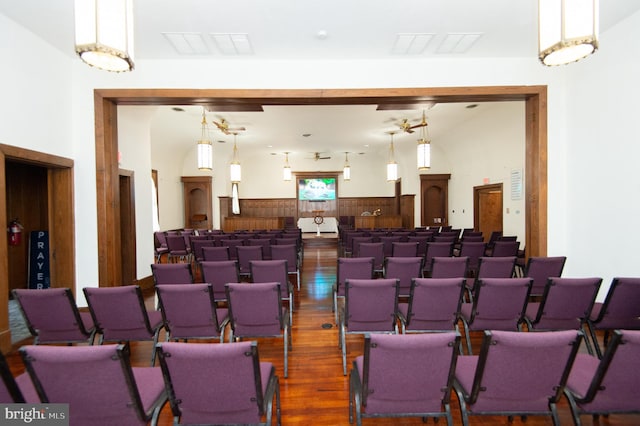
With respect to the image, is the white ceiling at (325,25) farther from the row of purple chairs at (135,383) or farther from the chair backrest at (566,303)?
the row of purple chairs at (135,383)

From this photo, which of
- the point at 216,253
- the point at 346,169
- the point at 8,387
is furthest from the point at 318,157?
the point at 8,387

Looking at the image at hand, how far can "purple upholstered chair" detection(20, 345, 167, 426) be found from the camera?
1.32m

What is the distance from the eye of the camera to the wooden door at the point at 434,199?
1211 cm

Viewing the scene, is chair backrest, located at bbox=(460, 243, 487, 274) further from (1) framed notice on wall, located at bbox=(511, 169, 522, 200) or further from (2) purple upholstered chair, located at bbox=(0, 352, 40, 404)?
(2) purple upholstered chair, located at bbox=(0, 352, 40, 404)

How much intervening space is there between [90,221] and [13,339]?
165 cm

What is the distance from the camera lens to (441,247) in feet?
15.8

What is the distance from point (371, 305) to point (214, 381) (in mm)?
1568

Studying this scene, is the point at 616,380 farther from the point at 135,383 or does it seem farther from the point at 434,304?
the point at 135,383

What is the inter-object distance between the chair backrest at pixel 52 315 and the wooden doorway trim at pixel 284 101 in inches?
78.8

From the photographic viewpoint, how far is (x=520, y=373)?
154 centimetres

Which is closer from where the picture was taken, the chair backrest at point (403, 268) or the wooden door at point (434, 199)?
the chair backrest at point (403, 268)

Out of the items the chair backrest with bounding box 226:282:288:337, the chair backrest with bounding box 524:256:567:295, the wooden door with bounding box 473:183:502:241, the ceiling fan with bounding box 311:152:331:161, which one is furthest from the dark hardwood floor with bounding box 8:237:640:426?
the ceiling fan with bounding box 311:152:331:161

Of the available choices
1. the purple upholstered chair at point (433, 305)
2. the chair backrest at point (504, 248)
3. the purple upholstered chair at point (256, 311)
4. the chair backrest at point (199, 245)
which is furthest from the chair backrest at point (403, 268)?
the chair backrest at point (199, 245)

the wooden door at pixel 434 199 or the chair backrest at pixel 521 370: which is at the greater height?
the wooden door at pixel 434 199
